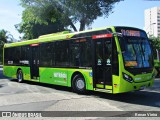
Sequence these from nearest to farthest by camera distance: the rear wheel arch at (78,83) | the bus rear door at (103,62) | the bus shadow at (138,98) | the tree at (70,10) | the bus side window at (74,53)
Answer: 1. the bus shadow at (138,98)
2. the bus rear door at (103,62)
3. the rear wheel arch at (78,83)
4. the bus side window at (74,53)
5. the tree at (70,10)

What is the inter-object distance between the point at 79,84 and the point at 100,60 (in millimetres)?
1991

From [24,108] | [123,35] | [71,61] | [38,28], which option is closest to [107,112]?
[24,108]

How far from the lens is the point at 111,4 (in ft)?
85.9

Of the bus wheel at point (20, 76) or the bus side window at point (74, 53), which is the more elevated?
the bus side window at point (74, 53)

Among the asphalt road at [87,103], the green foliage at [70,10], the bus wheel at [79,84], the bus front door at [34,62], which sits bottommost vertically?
the asphalt road at [87,103]

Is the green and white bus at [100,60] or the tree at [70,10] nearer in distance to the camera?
the green and white bus at [100,60]

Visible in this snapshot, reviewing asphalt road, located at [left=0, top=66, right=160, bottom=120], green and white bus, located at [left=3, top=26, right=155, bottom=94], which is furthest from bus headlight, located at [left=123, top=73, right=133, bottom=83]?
asphalt road, located at [left=0, top=66, right=160, bottom=120]

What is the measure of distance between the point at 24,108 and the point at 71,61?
14.4 feet

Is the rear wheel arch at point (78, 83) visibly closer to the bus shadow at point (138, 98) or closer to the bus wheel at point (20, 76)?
the bus shadow at point (138, 98)

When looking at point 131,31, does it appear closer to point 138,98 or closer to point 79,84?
point 138,98

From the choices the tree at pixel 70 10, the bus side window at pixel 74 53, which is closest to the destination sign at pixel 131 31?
the bus side window at pixel 74 53

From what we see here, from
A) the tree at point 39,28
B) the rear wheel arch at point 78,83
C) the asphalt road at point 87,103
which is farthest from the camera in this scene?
the tree at point 39,28

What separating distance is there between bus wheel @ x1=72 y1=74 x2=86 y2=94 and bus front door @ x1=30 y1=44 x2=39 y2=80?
3.93m

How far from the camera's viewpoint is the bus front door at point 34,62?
16.9 m
